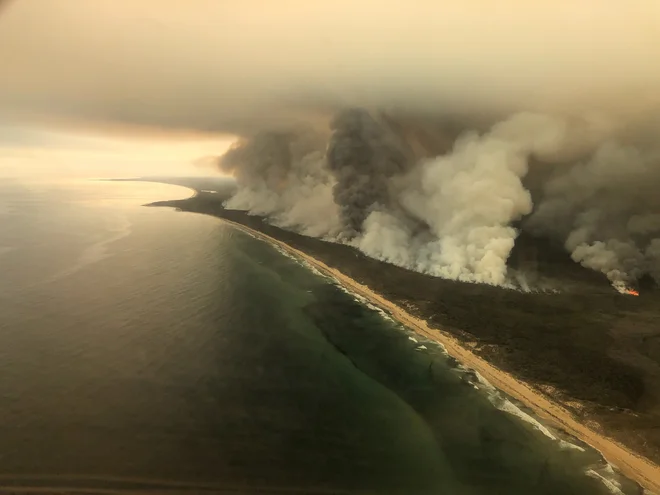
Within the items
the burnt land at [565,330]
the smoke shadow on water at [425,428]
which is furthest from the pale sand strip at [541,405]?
the smoke shadow on water at [425,428]

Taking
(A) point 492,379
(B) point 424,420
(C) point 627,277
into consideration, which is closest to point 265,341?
(B) point 424,420

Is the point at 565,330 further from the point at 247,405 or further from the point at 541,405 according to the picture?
the point at 247,405

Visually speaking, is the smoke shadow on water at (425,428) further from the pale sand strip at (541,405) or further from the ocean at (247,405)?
the pale sand strip at (541,405)

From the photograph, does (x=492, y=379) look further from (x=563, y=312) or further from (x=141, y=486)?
(x=141, y=486)

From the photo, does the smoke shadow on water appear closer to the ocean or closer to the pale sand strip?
the ocean

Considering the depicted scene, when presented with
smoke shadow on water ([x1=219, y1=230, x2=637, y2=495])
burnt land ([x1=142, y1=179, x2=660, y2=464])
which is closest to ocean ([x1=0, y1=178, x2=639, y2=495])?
smoke shadow on water ([x1=219, y1=230, x2=637, y2=495])

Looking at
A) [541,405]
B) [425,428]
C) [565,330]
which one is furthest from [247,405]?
[565,330]
